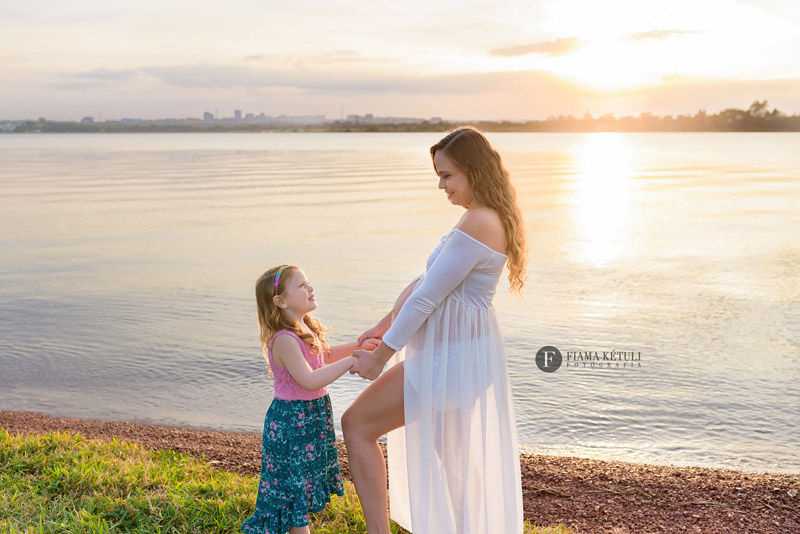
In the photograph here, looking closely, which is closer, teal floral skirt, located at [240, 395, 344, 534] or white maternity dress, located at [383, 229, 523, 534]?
white maternity dress, located at [383, 229, 523, 534]

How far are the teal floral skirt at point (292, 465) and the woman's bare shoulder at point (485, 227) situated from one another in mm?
1262

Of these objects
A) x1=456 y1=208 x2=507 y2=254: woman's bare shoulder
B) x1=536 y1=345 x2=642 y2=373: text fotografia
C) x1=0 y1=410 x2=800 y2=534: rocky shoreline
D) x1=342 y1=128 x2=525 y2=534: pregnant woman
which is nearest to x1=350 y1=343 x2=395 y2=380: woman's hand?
x1=342 y1=128 x2=525 y2=534: pregnant woman

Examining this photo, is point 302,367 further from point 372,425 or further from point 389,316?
point 389,316

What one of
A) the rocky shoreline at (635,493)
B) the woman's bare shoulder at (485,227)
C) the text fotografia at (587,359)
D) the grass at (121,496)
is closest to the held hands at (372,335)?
the woman's bare shoulder at (485,227)

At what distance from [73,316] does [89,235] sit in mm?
9147

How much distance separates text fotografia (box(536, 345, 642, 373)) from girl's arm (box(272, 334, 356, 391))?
5.44 m

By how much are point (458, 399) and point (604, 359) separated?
20.0 feet

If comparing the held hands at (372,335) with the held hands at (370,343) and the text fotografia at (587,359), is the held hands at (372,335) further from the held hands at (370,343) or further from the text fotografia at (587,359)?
the text fotografia at (587,359)

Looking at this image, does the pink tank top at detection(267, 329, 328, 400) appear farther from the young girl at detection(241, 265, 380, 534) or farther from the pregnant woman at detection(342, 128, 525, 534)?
the pregnant woman at detection(342, 128, 525, 534)

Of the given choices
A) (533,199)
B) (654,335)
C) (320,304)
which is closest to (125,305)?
(320,304)

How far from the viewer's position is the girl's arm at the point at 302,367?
12.4 ft

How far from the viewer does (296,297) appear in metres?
3.87

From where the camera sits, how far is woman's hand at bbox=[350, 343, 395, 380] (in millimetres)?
3695

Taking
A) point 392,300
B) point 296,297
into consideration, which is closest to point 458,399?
point 296,297
